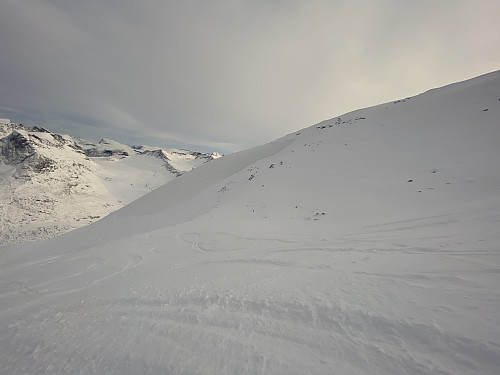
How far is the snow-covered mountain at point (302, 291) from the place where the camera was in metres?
2.08

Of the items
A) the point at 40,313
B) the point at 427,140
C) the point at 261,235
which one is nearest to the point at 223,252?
the point at 261,235

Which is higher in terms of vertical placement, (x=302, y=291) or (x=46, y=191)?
(x=46, y=191)

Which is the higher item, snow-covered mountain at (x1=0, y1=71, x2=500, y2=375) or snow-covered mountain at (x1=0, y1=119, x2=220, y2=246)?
snow-covered mountain at (x1=0, y1=119, x2=220, y2=246)

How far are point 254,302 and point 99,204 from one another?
60.3 meters

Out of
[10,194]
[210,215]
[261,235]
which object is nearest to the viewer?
[261,235]

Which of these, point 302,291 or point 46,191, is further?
point 46,191

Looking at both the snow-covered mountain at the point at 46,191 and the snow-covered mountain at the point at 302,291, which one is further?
the snow-covered mountain at the point at 46,191

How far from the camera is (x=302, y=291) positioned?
10.4 feet

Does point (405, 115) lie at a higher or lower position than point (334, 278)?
higher

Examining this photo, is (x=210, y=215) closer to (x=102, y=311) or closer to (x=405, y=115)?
(x=102, y=311)

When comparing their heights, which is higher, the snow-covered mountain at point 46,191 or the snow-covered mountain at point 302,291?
the snow-covered mountain at point 46,191

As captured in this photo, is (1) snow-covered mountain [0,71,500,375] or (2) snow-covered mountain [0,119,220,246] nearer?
(1) snow-covered mountain [0,71,500,375]

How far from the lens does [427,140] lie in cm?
1100

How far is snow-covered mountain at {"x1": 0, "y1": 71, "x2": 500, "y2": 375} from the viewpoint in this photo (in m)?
2.08
